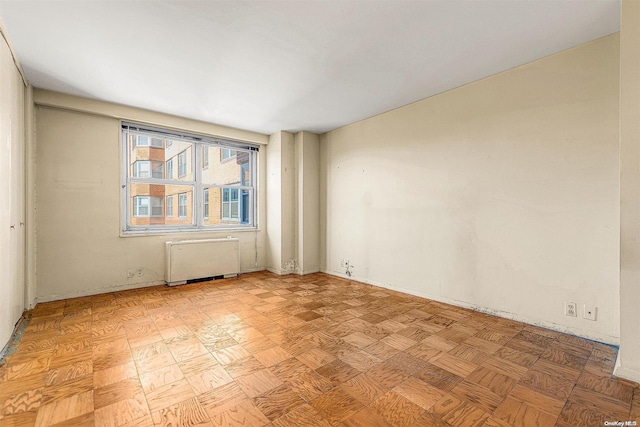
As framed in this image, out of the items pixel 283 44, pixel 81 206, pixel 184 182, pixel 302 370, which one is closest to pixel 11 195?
pixel 81 206

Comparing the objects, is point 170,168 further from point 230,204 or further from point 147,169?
point 230,204

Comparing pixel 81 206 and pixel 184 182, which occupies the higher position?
pixel 184 182

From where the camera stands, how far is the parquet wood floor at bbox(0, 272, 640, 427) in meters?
1.60

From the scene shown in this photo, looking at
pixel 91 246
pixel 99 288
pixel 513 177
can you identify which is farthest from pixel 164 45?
pixel 513 177

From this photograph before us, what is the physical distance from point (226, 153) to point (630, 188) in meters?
5.08

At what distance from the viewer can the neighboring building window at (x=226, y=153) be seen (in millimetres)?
5180

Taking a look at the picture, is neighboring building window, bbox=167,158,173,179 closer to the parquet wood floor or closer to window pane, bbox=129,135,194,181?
window pane, bbox=129,135,194,181

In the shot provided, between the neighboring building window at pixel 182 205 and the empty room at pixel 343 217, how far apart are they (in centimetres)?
9

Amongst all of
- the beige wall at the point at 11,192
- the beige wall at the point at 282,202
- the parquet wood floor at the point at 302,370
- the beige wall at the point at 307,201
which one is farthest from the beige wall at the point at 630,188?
the beige wall at the point at 11,192

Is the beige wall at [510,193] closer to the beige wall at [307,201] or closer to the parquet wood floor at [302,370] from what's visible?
the parquet wood floor at [302,370]

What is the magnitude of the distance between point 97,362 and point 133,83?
281 cm

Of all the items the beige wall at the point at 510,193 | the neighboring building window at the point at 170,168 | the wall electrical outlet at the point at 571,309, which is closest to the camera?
the beige wall at the point at 510,193

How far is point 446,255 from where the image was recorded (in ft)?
11.6

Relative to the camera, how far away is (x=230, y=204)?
5293 millimetres
